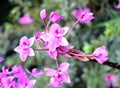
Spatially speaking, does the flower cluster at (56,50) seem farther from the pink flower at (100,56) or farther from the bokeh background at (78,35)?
the bokeh background at (78,35)

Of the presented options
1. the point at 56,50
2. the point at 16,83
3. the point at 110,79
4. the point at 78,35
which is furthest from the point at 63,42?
the point at 78,35

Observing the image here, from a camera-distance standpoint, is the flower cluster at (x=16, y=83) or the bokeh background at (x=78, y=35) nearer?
the flower cluster at (x=16, y=83)

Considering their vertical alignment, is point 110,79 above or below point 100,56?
below

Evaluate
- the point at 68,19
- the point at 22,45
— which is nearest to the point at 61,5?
the point at 68,19

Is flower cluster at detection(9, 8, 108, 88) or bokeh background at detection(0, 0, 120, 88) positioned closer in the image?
flower cluster at detection(9, 8, 108, 88)

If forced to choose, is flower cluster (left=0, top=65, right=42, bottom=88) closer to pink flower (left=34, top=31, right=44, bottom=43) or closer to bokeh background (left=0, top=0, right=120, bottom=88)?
pink flower (left=34, top=31, right=44, bottom=43)

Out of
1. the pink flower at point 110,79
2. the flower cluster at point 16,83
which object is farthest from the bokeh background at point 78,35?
the flower cluster at point 16,83

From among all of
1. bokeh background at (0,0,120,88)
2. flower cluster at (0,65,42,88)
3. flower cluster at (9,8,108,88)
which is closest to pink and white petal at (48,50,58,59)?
flower cluster at (9,8,108,88)

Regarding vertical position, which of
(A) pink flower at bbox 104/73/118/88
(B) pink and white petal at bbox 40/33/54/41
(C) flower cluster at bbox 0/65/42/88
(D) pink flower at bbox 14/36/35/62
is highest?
(B) pink and white petal at bbox 40/33/54/41

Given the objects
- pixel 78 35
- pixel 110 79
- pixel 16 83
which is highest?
pixel 78 35

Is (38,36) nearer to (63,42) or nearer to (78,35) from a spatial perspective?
(63,42)

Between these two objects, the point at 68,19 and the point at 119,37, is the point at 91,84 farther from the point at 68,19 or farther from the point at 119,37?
the point at 68,19
